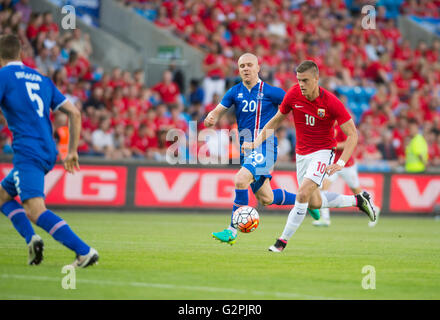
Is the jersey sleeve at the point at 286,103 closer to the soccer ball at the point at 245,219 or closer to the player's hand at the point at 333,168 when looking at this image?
the player's hand at the point at 333,168

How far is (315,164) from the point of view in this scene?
33.2ft

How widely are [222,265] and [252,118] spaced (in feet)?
9.76

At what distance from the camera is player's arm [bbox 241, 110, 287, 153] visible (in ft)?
33.6

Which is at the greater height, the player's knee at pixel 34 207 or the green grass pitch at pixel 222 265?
the player's knee at pixel 34 207

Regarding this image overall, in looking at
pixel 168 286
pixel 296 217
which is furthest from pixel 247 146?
pixel 168 286

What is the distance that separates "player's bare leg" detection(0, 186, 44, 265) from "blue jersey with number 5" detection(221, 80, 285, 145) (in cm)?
384

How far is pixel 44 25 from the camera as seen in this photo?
63.5 ft

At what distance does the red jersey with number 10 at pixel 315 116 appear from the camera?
9953mm

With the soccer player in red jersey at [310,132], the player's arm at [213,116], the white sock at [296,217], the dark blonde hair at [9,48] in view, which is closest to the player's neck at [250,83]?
the player's arm at [213,116]

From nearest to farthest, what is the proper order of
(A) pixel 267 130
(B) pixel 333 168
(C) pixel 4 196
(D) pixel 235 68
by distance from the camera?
(C) pixel 4 196, (B) pixel 333 168, (A) pixel 267 130, (D) pixel 235 68

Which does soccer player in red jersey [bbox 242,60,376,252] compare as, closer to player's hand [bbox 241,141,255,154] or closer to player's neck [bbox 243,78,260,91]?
player's hand [bbox 241,141,255,154]

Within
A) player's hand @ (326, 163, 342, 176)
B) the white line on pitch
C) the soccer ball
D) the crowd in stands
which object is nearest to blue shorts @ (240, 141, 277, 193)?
the soccer ball

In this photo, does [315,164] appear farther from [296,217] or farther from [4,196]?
[4,196]

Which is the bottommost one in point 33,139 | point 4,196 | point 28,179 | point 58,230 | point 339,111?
point 58,230
